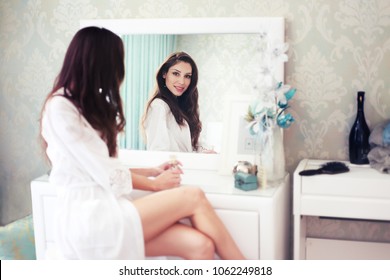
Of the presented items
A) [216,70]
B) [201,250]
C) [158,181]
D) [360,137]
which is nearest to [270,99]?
[216,70]

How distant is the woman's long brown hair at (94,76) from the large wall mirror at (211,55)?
52cm

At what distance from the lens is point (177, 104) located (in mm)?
2289

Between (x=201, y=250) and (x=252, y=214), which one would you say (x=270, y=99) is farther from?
(x=201, y=250)

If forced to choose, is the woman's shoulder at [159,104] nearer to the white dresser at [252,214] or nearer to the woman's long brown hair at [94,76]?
the white dresser at [252,214]

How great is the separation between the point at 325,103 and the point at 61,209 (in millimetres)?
1200

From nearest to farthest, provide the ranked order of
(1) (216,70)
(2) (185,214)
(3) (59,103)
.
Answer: (3) (59,103) → (2) (185,214) → (1) (216,70)

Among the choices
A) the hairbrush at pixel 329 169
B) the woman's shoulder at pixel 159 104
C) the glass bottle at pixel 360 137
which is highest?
the woman's shoulder at pixel 159 104

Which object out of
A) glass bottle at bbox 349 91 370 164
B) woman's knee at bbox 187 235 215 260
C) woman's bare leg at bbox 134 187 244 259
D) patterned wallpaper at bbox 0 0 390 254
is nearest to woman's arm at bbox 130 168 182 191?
woman's bare leg at bbox 134 187 244 259

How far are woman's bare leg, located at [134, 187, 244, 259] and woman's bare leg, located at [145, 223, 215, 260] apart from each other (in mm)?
23

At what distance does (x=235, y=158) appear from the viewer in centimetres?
224

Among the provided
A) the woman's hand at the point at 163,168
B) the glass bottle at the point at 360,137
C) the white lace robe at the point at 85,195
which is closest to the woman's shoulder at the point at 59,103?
the white lace robe at the point at 85,195

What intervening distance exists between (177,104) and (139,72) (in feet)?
0.79

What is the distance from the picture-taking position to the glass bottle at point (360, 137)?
2.16 metres
